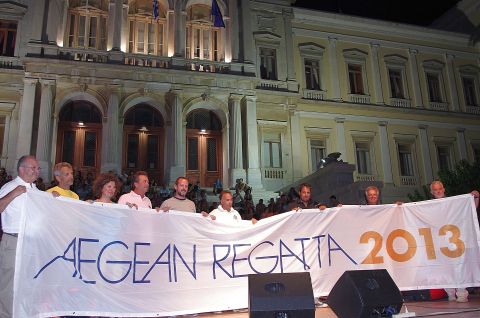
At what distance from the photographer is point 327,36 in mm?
23578

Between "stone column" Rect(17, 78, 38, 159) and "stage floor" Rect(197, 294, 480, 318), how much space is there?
46.4ft

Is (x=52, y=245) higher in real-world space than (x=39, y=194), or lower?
lower

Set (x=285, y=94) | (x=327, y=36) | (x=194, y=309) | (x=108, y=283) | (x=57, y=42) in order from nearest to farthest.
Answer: (x=108, y=283) → (x=194, y=309) → (x=57, y=42) → (x=285, y=94) → (x=327, y=36)

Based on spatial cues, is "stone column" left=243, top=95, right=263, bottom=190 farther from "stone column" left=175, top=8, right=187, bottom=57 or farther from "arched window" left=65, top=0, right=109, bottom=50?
"arched window" left=65, top=0, right=109, bottom=50

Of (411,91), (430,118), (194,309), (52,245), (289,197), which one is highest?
(411,91)

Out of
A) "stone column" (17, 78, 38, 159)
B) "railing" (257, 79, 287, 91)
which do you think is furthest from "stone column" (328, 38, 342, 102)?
"stone column" (17, 78, 38, 159)

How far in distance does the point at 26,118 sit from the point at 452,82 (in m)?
23.4

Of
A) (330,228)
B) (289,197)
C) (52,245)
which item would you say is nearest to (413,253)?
(330,228)

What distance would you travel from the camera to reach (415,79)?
24844 mm

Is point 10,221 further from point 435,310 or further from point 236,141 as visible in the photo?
→ point 236,141

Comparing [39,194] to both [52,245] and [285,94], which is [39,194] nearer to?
[52,245]

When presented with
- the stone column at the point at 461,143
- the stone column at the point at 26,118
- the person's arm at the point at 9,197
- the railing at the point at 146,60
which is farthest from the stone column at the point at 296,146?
the person's arm at the point at 9,197

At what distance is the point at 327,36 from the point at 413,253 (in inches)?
757

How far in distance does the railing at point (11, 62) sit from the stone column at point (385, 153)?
1820 cm
